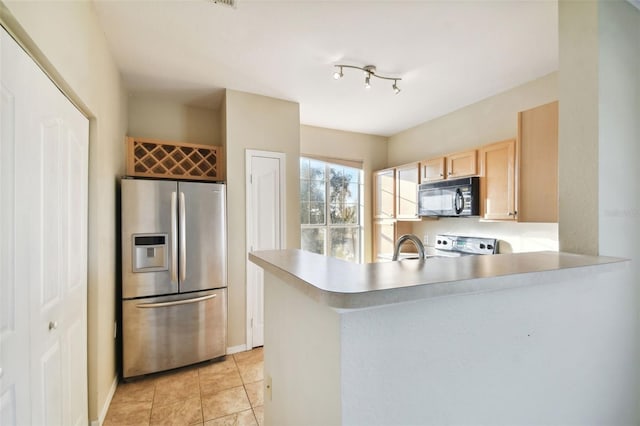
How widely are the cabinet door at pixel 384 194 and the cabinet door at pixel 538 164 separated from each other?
1.86m

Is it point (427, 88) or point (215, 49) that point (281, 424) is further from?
point (427, 88)

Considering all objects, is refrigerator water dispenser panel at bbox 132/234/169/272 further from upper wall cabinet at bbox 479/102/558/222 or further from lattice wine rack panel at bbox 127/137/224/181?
upper wall cabinet at bbox 479/102/558/222

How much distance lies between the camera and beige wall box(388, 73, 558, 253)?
2.65m

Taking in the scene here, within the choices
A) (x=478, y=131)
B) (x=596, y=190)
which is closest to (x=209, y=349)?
(x=596, y=190)

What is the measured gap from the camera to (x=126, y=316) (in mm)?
2346

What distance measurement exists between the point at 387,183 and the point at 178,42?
10.2ft

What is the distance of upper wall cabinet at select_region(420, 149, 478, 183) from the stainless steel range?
748mm

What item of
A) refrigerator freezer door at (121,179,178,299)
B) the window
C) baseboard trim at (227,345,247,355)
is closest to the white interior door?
baseboard trim at (227,345,247,355)

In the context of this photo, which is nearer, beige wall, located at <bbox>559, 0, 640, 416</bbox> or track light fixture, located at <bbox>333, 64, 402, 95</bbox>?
beige wall, located at <bbox>559, 0, 640, 416</bbox>

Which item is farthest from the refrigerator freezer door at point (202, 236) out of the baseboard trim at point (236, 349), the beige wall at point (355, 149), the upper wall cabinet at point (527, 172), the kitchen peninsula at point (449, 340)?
the upper wall cabinet at point (527, 172)

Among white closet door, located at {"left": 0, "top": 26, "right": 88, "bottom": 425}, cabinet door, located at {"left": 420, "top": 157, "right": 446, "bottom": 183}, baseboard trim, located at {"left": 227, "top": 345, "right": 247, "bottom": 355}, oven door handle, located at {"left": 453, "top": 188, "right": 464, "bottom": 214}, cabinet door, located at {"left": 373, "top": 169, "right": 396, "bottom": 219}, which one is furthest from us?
cabinet door, located at {"left": 373, "top": 169, "right": 396, "bottom": 219}

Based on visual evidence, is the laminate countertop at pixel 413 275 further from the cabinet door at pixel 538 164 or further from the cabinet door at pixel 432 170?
the cabinet door at pixel 432 170

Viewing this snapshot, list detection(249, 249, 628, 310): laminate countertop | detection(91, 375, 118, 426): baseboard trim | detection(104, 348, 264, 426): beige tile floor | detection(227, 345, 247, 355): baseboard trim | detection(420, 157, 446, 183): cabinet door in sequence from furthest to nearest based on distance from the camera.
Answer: detection(420, 157, 446, 183): cabinet door
detection(227, 345, 247, 355): baseboard trim
detection(104, 348, 264, 426): beige tile floor
detection(91, 375, 118, 426): baseboard trim
detection(249, 249, 628, 310): laminate countertop

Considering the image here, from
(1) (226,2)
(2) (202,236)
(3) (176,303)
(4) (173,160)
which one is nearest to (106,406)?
(3) (176,303)
